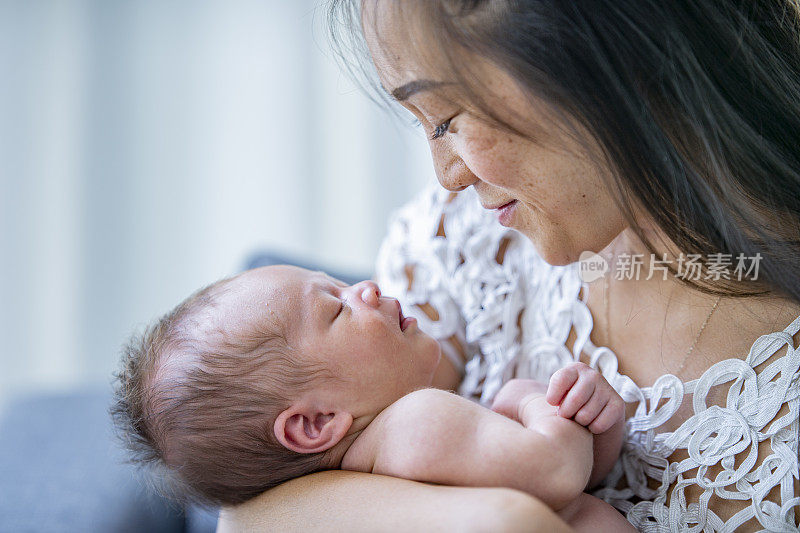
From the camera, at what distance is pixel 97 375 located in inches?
110

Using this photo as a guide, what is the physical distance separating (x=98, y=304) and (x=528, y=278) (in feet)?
6.49

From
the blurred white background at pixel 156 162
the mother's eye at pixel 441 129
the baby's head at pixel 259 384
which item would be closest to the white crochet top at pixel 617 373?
the baby's head at pixel 259 384

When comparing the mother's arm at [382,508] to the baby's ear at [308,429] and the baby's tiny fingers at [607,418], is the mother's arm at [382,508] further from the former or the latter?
the baby's tiny fingers at [607,418]

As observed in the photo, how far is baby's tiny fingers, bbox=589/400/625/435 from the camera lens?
0.96 m

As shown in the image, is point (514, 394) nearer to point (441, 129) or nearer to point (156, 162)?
point (441, 129)

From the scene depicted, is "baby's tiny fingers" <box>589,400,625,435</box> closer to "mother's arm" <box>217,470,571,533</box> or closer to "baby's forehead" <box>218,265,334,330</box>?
"mother's arm" <box>217,470,571,533</box>

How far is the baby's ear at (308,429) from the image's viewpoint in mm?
1010

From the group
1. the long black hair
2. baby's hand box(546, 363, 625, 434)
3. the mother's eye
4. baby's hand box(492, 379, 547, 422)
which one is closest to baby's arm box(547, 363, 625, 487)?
baby's hand box(546, 363, 625, 434)

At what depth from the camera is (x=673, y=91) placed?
91 cm

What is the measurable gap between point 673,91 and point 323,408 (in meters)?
0.62

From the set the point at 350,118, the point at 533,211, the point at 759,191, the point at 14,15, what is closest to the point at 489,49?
the point at 533,211

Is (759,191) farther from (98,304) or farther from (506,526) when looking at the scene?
(98,304)

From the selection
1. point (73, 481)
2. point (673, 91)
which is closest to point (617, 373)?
point (673, 91)

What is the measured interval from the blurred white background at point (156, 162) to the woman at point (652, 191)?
170cm
